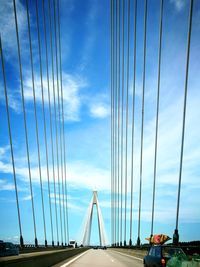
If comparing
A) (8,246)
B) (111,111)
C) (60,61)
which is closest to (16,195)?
(8,246)

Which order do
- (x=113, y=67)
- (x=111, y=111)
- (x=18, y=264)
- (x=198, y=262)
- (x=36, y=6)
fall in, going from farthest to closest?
1. (x=111, y=111)
2. (x=113, y=67)
3. (x=36, y=6)
4. (x=18, y=264)
5. (x=198, y=262)

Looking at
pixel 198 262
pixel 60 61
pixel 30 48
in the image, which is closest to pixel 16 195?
pixel 30 48

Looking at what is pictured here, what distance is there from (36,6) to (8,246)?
48.4 feet

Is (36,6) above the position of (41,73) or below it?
above

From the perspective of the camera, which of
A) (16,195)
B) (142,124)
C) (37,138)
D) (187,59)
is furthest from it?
(37,138)

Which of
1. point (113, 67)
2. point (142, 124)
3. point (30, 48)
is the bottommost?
point (142, 124)

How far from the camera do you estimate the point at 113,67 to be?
1555 inches

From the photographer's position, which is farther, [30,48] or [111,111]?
[111,111]

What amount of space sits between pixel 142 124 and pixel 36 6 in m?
10.8

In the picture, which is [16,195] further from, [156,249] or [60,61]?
[60,61]

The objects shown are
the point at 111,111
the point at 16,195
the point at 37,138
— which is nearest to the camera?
the point at 16,195

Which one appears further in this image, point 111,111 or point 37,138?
point 111,111

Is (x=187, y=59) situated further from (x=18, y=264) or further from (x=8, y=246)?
(x=8, y=246)

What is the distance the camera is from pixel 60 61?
106 feet
